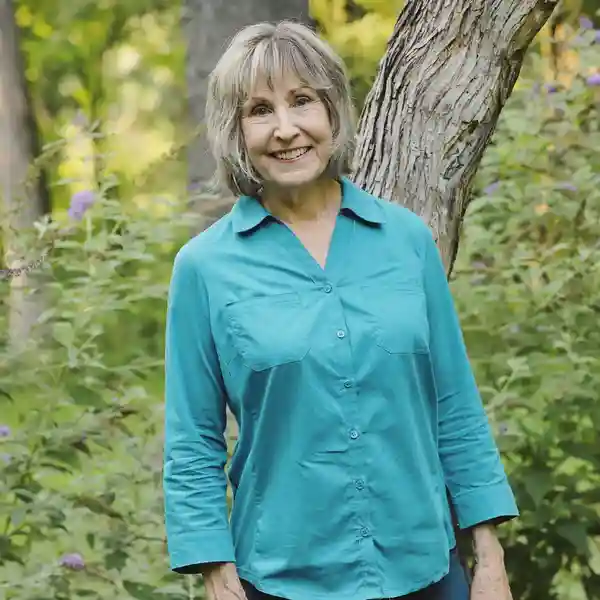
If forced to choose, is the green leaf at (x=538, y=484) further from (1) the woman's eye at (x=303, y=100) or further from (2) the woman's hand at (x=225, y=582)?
(1) the woman's eye at (x=303, y=100)

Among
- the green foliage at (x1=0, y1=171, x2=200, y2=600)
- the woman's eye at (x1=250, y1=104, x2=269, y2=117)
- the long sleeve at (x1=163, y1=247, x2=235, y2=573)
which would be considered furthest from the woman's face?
the green foliage at (x1=0, y1=171, x2=200, y2=600)

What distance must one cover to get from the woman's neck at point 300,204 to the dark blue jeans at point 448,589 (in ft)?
2.18

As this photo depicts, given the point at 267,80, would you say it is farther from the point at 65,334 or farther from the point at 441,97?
the point at 65,334

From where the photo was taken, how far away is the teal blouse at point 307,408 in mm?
1930

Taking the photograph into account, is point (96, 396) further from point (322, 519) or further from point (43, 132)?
point (43, 132)

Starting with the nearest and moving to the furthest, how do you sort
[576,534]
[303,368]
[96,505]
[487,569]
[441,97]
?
[303,368] < [487,569] < [441,97] < [96,505] < [576,534]

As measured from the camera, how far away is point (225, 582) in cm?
200

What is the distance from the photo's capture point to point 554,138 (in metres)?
4.32

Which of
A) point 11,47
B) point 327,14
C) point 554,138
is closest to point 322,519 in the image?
point 554,138

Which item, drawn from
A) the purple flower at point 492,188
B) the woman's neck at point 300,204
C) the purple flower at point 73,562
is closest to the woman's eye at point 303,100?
the woman's neck at point 300,204

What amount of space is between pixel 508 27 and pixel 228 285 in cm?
115

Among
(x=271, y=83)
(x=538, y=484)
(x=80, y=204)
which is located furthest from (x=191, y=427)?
(x=80, y=204)

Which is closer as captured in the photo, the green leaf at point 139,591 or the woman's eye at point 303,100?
the woman's eye at point 303,100

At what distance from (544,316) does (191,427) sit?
217cm
